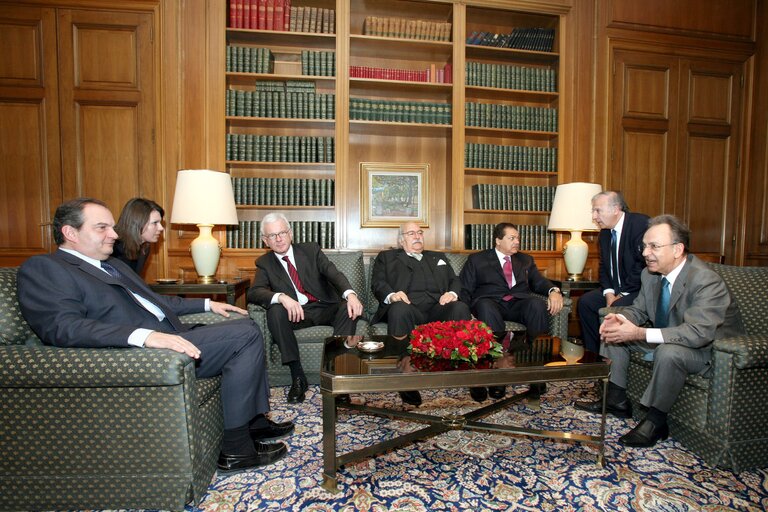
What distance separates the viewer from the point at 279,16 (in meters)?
3.92

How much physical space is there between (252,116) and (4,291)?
2650mm

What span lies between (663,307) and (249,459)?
2151 millimetres

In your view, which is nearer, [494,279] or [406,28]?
[494,279]

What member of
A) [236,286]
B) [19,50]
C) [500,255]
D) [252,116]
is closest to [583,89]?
[500,255]

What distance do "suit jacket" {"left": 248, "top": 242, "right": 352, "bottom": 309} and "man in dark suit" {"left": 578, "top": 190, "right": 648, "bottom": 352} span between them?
173cm

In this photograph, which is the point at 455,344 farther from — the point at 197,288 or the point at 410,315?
the point at 197,288

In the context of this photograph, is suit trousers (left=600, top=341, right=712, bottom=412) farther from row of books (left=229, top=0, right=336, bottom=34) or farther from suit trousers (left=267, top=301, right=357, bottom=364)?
row of books (left=229, top=0, right=336, bottom=34)

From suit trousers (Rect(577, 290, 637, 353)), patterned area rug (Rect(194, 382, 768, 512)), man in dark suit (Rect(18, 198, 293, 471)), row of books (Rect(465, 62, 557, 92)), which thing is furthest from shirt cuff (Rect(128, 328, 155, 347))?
row of books (Rect(465, 62, 557, 92))

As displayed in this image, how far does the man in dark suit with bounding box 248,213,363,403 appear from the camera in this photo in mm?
2879

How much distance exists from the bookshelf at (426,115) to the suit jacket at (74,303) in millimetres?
2120

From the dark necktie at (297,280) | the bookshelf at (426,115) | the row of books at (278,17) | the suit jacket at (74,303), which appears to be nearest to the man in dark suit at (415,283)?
the dark necktie at (297,280)

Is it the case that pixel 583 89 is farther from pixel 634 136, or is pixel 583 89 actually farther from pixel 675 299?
pixel 675 299

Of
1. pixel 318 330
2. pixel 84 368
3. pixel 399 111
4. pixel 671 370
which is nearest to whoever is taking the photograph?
pixel 84 368

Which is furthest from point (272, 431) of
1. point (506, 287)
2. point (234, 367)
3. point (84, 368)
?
point (506, 287)
